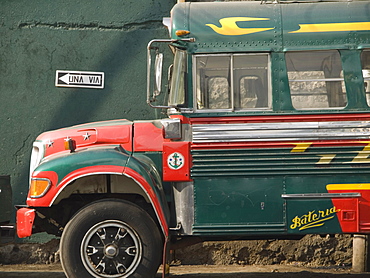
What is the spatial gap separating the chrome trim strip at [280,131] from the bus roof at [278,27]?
801 millimetres

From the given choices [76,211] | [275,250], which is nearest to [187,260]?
[275,250]

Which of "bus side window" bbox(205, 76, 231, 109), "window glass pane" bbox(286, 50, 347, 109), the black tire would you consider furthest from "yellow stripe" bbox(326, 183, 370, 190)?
the black tire

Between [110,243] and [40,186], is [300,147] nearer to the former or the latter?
[110,243]

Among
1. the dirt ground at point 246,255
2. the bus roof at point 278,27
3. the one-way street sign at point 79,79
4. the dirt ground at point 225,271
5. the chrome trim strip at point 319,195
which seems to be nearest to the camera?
the chrome trim strip at point 319,195

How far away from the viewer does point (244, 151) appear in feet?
21.1

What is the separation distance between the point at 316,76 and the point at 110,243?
2.76 meters

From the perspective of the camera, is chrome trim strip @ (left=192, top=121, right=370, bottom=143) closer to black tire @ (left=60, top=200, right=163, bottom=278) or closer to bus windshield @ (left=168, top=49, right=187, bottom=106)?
bus windshield @ (left=168, top=49, right=187, bottom=106)

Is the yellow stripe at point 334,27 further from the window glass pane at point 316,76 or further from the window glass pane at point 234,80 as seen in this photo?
the window glass pane at point 234,80

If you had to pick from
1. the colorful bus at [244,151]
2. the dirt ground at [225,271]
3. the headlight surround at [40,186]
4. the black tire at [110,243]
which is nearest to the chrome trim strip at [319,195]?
the colorful bus at [244,151]

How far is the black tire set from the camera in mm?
6316

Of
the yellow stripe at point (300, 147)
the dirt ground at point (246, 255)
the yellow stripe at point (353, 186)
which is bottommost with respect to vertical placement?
the dirt ground at point (246, 255)

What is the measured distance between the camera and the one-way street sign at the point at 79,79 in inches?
365

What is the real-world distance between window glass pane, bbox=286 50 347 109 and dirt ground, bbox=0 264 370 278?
2.79 meters

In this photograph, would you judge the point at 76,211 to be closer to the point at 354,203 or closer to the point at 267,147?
the point at 267,147
